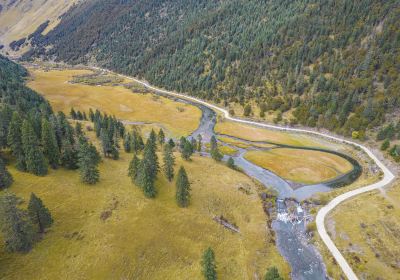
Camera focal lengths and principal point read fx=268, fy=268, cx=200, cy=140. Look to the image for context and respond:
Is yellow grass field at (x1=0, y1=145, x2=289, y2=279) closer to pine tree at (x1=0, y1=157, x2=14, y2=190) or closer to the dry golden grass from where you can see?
pine tree at (x1=0, y1=157, x2=14, y2=190)

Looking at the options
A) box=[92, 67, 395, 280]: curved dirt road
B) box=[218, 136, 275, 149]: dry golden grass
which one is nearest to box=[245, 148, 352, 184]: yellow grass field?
box=[218, 136, 275, 149]: dry golden grass

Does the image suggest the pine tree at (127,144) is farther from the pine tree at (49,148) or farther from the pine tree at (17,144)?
the pine tree at (17,144)

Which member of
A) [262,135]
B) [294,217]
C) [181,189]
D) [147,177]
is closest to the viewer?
[147,177]

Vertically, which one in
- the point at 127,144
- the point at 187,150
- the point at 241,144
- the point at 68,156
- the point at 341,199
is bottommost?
the point at 241,144

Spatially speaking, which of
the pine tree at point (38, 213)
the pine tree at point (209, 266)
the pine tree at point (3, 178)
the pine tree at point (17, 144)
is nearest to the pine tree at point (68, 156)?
the pine tree at point (17, 144)

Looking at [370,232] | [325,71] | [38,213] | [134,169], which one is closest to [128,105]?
[134,169]

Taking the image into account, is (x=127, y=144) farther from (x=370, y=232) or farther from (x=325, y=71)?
(x=325, y=71)
